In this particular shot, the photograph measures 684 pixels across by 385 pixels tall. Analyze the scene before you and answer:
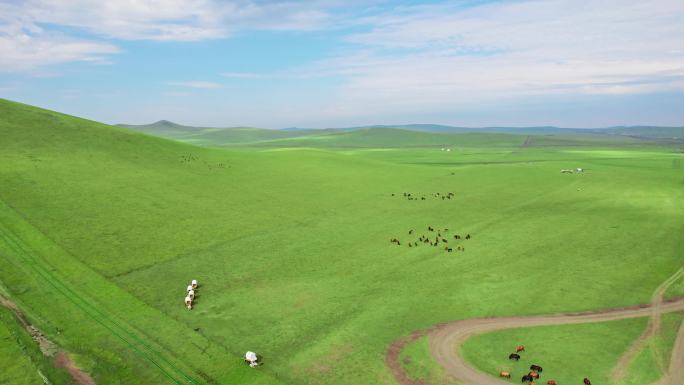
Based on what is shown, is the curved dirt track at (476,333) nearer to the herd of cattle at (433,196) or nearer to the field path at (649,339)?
the field path at (649,339)

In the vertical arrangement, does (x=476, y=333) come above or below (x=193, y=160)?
below

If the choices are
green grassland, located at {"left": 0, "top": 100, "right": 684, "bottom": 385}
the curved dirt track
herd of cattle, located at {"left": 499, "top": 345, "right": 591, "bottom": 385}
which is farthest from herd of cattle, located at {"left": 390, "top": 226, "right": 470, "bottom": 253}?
herd of cattle, located at {"left": 499, "top": 345, "right": 591, "bottom": 385}

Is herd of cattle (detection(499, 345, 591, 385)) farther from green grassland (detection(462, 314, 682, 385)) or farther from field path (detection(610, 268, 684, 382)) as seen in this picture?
field path (detection(610, 268, 684, 382))

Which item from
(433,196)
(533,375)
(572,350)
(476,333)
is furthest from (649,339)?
(433,196)

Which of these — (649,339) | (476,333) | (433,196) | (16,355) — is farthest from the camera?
(433,196)

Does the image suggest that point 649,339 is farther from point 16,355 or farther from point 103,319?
point 16,355
